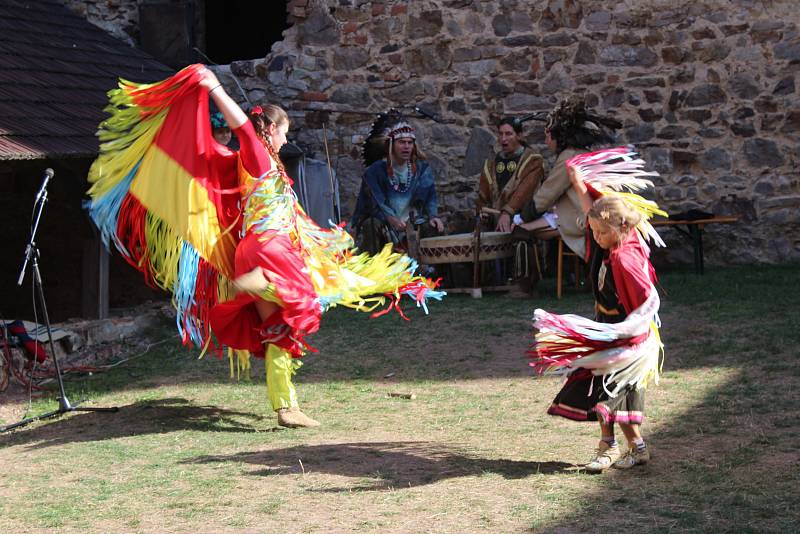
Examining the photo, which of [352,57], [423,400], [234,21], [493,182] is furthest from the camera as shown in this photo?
[234,21]

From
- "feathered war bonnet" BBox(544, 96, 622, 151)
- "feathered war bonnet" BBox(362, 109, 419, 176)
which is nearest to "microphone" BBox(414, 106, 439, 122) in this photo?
"feathered war bonnet" BBox(362, 109, 419, 176)

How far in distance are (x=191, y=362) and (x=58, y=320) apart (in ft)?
12.5

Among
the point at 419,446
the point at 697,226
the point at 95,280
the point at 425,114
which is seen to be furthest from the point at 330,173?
the point at 419,446

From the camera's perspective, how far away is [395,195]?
10641 millimetres

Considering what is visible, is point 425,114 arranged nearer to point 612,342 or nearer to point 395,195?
point 395,195

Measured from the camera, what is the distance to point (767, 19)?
10.8 meters

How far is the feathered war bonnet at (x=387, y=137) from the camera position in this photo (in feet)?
34.9

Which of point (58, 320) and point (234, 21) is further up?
point (234, 21)

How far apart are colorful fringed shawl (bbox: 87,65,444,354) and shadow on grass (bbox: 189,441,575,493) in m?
0.85

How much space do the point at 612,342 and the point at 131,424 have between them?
294 centimetres

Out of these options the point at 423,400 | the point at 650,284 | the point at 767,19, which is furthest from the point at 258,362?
the point at 767,19

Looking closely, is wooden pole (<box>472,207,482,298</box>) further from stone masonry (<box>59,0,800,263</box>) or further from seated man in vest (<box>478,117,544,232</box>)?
stone masonry (<box>59,0,800,263</box>)

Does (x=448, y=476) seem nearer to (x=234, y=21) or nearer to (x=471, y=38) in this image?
(x=471, y=38)

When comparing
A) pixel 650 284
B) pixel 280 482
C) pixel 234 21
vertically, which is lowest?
pixel 280 482
